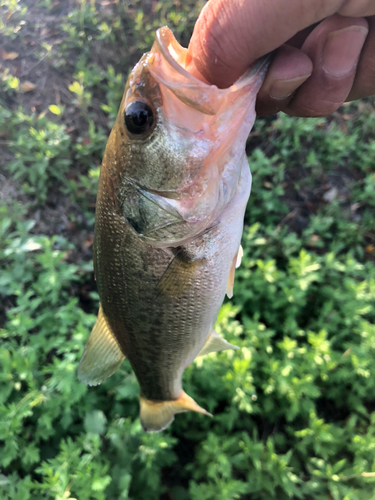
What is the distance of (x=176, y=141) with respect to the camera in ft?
3.05

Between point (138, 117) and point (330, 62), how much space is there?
0.67 metres

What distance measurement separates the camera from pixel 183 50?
0.99 meters

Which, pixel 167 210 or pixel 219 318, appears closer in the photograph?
pixel 167 210

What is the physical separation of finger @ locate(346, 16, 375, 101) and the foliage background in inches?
51.7

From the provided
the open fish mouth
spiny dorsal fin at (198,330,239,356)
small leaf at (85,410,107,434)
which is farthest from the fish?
small leaf at (85,410,107,434)

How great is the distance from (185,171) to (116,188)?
9.7 inches

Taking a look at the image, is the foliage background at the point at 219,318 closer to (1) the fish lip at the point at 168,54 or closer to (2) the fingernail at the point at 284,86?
(2) the fingernail at the point at 284,86

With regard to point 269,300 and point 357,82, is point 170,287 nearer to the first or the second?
point 357,82

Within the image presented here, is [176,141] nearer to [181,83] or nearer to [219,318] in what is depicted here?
[181,83]

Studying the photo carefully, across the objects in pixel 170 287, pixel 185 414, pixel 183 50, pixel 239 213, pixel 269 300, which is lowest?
pixel 185 414

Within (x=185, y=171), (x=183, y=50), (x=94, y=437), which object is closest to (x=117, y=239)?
(x=185, y=171)

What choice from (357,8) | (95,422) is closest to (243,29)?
(357,8)

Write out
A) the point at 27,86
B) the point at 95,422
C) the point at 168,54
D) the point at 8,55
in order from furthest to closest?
the point at 8,55
the point at 27,86
the point at 95,422
the point at 168,54

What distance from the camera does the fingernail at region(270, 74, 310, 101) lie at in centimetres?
100
